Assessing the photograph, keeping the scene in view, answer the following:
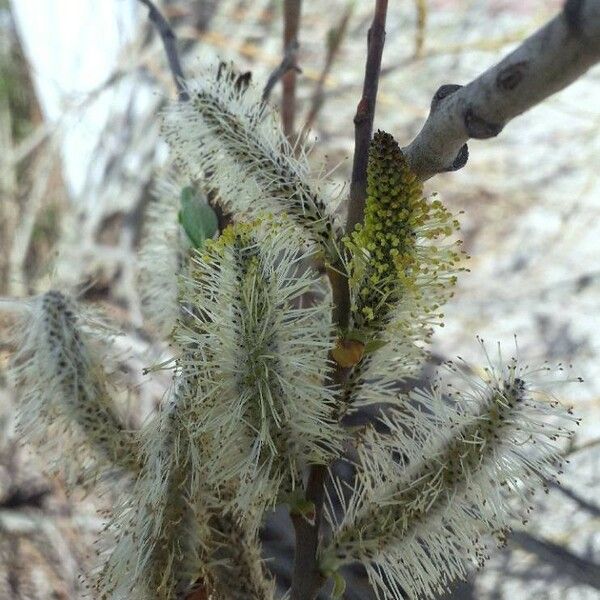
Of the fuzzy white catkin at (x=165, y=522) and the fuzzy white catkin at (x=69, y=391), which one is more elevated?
the fuzzy white catkin at (x=69, y=391)

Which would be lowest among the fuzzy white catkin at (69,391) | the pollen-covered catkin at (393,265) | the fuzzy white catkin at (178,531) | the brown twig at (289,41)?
the fuzzy white catkin at (178,531)

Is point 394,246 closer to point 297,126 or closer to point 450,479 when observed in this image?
point 450,479

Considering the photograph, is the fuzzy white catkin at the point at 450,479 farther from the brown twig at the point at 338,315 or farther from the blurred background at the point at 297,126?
the blurred background at the point at 297,126

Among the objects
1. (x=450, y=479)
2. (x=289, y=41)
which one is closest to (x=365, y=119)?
(x=450, y=479)

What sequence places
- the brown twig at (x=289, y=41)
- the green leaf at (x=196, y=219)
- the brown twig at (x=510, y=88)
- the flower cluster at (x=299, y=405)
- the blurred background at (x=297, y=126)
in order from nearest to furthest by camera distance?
the brown twig at (x=510, y=88) → the flower cluster at (x=299, y=405) → the green leaf at (x=196, y=219) → the brown twig at (x=289, y=41) → the blurred background at (x=297, y=126)

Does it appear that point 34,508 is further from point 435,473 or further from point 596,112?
point 596,112

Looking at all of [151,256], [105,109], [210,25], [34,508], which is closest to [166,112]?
[151,256]

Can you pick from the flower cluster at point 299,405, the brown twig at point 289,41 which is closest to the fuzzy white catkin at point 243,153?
the flower cluster at point 299,405
